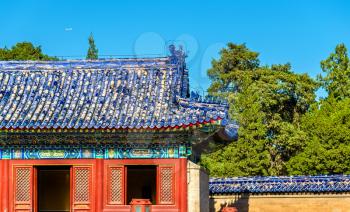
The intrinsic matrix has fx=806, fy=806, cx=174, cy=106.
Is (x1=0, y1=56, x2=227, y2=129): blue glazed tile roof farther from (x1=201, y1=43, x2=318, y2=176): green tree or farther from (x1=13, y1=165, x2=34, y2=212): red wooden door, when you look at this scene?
(x1=201, y1=43, x2=318, y2=176): green tree

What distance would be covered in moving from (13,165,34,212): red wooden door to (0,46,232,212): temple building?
0.03 metres

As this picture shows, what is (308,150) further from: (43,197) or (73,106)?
(73,106)

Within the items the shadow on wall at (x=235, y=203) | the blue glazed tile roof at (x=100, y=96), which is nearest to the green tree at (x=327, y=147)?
the shadow on wall at (x=235, y=203)

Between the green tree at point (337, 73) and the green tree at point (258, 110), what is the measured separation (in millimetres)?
1412

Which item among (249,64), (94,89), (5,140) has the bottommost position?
(5,140)

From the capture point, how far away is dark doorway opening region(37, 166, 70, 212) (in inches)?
1260

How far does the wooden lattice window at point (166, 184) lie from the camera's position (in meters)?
23.7

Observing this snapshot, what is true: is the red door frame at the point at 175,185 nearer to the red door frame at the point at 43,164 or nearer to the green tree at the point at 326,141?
the red door frame at the point at 43,164

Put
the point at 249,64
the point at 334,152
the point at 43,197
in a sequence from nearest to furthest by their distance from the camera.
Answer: the point at 43,197, the point at 334,152, the point at 249,64

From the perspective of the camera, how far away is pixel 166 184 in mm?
23734

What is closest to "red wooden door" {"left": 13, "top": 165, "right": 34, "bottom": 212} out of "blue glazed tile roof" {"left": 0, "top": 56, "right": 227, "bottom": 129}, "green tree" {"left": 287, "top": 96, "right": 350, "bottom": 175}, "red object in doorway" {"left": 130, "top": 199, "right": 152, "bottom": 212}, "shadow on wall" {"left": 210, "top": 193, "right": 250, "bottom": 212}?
"blue glazed tile roof" {"left": 0, "top": 56, "right": 227, "bottom": 129}

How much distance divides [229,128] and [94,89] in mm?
4493

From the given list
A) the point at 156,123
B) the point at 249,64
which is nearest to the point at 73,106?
the point at 156,123

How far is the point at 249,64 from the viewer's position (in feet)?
197
